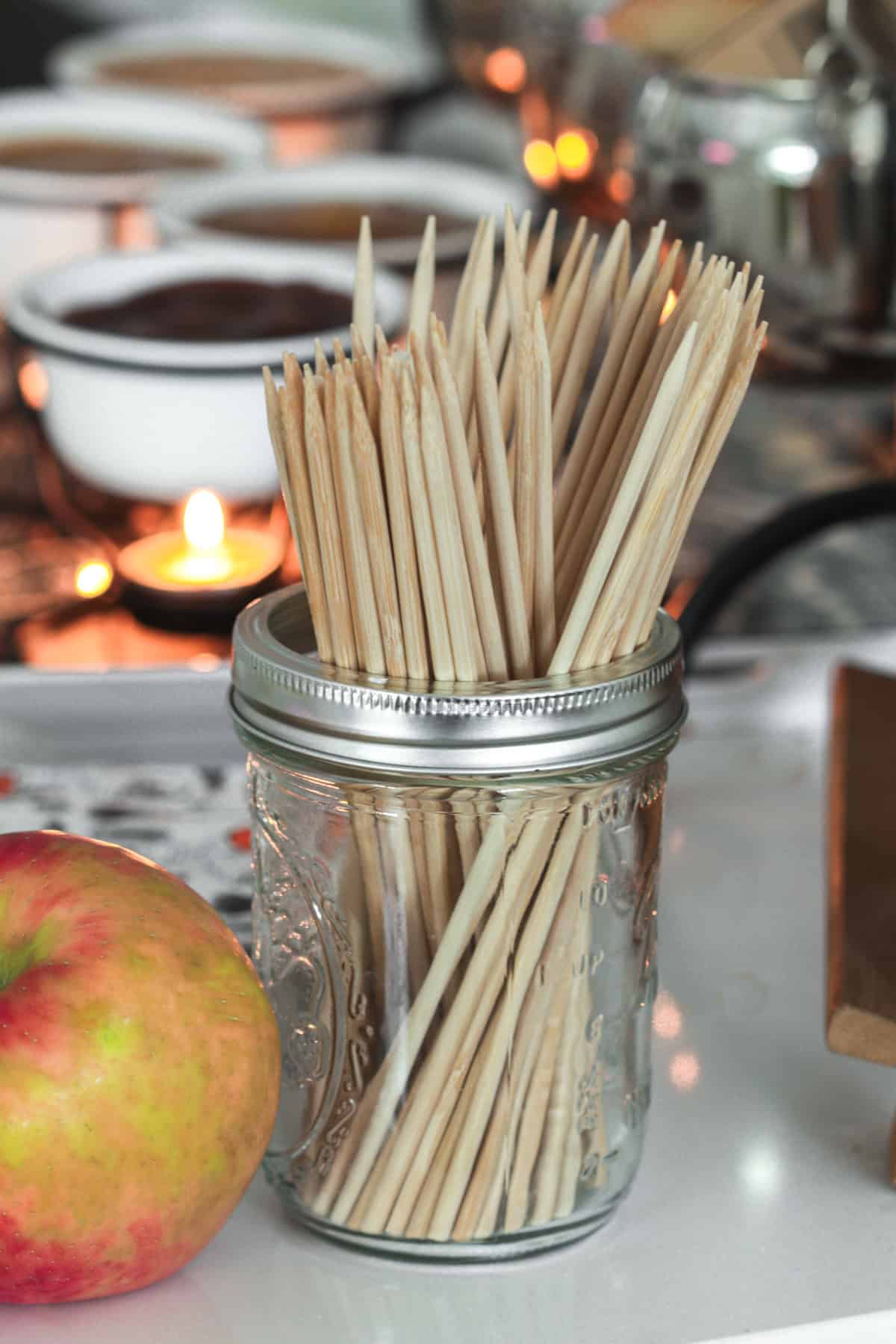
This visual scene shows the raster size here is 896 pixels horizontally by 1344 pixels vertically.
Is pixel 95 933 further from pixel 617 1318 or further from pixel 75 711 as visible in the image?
pixel 75 711

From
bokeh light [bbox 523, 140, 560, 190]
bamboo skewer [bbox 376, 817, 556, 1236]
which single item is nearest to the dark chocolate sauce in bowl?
bokeh light [bbox 523, 140, 560, 190]

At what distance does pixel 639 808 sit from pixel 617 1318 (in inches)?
3.5

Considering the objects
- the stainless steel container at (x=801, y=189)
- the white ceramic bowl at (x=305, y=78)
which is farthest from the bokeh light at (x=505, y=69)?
the stainless steel container at (x=801, y=189)

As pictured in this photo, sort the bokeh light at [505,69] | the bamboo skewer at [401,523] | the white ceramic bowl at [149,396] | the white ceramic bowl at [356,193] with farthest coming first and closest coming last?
the bokeh light at [505,69] → the white ceramic bowl at [356,193] → the white ceramic bowl at [149,396] → the bamboo skewer at [401,523]

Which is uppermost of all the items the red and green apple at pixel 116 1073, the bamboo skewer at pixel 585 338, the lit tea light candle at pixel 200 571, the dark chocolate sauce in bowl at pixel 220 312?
the bamboo skewer at pixel 585 338

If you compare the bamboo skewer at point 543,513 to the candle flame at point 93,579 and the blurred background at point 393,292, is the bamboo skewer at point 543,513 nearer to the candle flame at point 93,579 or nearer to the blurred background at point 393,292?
the blurred background at point 393,292

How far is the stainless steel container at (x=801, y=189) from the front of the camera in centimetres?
56

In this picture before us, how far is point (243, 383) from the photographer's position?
1.79 ft

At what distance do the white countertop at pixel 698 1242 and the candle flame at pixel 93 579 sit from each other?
27 cm

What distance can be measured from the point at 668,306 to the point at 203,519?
31 cm

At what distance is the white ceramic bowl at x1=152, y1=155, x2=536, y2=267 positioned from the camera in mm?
677

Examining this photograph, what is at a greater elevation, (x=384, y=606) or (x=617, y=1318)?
(x=384, y=606)

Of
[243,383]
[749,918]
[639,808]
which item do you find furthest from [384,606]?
[243,383]

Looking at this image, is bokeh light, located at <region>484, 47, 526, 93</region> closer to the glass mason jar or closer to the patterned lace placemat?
the patterned lace placemat
